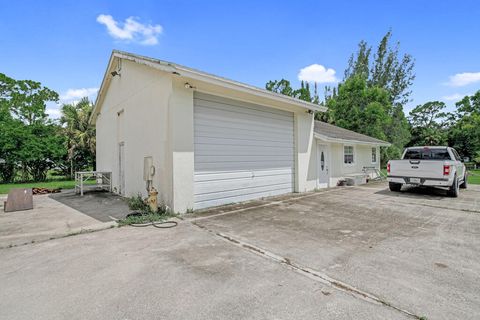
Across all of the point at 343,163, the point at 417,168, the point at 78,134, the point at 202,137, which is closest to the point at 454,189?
the point at 417,168

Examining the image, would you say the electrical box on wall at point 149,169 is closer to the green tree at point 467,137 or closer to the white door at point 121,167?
the white door at point 121,167

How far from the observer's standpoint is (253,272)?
9.96 feet

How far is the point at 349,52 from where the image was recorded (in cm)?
3103

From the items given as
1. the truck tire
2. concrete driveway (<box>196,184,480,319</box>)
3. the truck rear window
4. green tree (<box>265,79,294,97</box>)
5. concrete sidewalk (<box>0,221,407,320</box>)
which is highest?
green tree (<box>265,79,294,97</box>)

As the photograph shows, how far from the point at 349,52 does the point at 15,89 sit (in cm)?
3756

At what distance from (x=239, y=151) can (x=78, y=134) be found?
16801 mm

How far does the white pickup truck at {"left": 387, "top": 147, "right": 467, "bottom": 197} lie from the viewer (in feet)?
26.8

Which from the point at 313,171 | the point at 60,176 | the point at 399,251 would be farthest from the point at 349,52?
the point at 60,176

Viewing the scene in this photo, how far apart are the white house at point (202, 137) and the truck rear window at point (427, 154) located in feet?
10.4

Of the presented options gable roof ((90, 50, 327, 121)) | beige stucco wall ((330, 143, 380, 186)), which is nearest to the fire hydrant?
gable roof ((90, 50, 327, 121))

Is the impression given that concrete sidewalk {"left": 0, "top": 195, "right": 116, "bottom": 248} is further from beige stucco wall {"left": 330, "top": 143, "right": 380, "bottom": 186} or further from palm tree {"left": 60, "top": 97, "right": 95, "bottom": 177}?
palm tree {"left": 60, "top": 97, "right": 95, "bottom": 177}

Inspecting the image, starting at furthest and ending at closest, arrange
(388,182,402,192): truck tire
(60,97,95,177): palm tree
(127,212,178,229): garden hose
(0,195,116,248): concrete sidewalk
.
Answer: (60,97,95,177): palm tree
(388,182,402,192): truck tire
(127,212,178,229): garden hose
(0,195,116,248): concrete sidewalk

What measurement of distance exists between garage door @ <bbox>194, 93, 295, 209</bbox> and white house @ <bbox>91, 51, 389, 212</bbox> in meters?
0.03

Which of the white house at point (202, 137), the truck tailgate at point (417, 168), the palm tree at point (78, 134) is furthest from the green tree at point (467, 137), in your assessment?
the palm tree at point (78, 134)
